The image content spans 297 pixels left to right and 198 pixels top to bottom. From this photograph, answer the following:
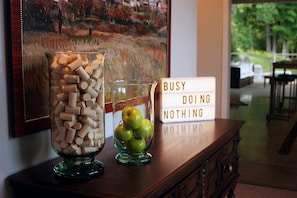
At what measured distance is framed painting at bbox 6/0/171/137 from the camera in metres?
1.27

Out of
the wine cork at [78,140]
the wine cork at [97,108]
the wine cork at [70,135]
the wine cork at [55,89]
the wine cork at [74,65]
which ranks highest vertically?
the wine cork at [74,65]

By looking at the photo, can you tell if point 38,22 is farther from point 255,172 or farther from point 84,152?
point 255,172

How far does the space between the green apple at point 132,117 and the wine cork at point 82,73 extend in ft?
0.71

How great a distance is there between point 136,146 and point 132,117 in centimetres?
11

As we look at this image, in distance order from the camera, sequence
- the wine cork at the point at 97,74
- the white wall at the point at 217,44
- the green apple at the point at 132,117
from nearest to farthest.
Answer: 1. the wine cork at the point at 97,74
2. the green apple at the point at 132,117
3. the white wall at the point at 217,44

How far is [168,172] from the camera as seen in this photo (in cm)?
126

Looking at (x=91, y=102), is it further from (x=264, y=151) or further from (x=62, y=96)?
(x=264, y=151)

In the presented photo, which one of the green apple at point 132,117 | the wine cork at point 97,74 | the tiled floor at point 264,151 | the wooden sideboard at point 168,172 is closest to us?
the wooden sideboard at point 168,172

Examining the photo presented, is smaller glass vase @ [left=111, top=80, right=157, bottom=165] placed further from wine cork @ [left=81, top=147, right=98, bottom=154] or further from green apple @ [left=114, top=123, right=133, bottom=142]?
wine cork @ [left=81, top=147, right=98, bottom=154]

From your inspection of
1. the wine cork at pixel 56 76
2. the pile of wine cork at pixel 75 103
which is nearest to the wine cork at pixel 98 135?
the pile of wine cork at pixel 75 103

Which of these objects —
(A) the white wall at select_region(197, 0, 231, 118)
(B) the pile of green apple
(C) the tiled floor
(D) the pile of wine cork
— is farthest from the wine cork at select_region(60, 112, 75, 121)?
(A) the white wall at select_region(197, 0, 231, 118)

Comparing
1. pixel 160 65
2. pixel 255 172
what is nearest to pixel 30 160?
pixel 160 65

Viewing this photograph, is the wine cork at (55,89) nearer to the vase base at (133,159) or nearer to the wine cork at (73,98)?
the wine cork at (73,98)

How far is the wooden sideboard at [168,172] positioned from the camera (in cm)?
115
